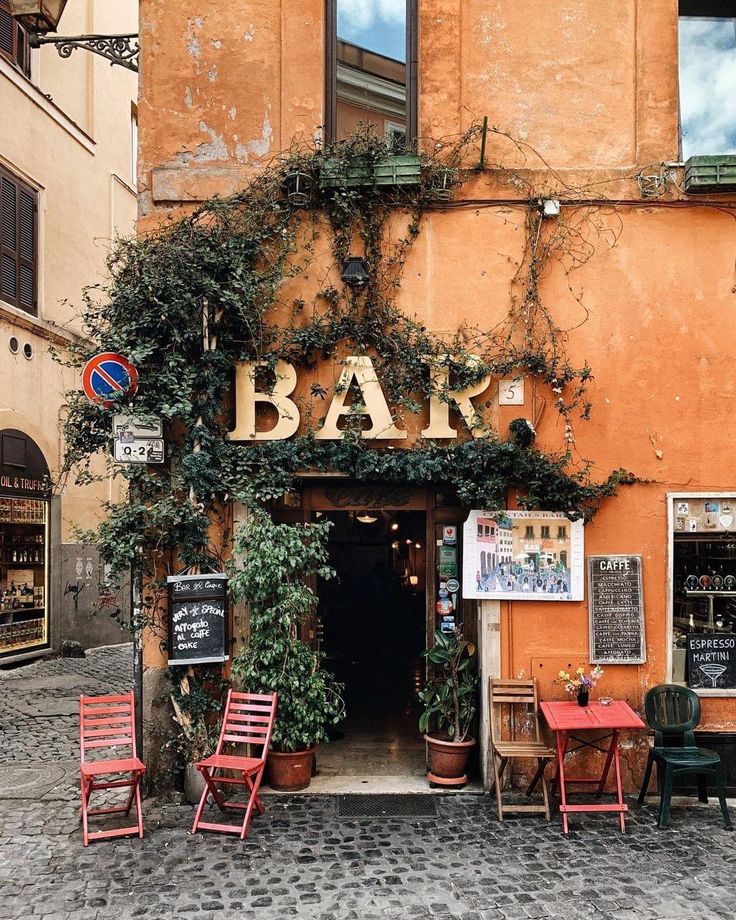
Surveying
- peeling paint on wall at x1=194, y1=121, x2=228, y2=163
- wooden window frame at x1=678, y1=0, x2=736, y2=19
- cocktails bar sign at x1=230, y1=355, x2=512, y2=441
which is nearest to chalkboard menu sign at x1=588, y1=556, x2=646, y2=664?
cocktails bar sign at x1=230, y1=355, x2=512, y2=441

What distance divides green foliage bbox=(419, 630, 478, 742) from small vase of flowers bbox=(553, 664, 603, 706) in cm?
74

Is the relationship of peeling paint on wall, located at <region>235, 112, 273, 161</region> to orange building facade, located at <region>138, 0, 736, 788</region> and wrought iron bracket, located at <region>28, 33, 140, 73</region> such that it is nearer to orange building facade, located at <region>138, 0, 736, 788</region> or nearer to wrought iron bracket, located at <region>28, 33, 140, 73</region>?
orange building facade, located at <region>138, 0, 736, 788</region>

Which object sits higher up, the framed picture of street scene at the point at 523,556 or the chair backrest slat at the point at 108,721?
the framed picture of street scene at the point at 523,556

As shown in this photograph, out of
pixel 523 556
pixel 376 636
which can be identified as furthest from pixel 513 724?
pixel 376 636

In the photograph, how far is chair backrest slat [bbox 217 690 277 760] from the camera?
6.14m

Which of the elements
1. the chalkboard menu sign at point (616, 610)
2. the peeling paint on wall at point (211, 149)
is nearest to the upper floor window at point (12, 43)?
the peeling paint on wall at point (211, 149)

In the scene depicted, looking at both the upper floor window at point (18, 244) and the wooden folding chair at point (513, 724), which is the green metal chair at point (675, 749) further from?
the upper floor window at point (18, 244)

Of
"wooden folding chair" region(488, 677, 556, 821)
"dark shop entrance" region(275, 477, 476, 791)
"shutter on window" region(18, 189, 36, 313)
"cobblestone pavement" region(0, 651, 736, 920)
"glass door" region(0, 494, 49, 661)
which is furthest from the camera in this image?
"shutter on window" region(18, 189, 36, 313)

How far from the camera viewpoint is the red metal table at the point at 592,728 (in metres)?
5.95

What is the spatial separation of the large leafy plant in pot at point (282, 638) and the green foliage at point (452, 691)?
87 centimetres

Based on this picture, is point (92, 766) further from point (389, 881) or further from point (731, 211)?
point (731, 211)

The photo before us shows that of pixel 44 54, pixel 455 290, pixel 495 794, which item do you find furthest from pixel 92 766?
pixel 44 54

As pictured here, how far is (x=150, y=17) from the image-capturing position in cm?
699

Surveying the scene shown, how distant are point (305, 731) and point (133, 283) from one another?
400cm
